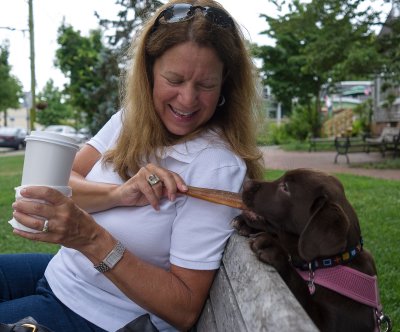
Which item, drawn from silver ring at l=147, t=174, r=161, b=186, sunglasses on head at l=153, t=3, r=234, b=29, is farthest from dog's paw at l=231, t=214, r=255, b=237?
sunglasses on head at l=153, t=3, r=234, b=29

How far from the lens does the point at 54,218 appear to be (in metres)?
1.67

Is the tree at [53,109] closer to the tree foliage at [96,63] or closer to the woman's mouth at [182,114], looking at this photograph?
the tree foliage at [96,63]

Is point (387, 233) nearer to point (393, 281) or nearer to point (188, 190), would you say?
point (393, 281)

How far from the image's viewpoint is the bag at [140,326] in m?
1.92

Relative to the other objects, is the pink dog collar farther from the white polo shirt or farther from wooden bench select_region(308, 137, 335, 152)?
wooden bench select_region(308, 137, 335, 152)

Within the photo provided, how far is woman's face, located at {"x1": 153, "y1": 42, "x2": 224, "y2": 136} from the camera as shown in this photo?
2281 mm

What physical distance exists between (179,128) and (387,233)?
4304 millimetres

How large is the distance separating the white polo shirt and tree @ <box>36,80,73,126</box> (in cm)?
6176

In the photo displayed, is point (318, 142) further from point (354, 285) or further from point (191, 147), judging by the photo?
point (354, 285)

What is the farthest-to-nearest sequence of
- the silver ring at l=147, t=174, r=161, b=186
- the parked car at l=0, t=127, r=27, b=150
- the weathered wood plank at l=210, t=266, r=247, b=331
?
the parked car at l=0, t=127, r=27, b=150, the silver ring at l=147, t=174, r=161, b=186, the weathered wood plank at l=210, t=266, r=247, b=331

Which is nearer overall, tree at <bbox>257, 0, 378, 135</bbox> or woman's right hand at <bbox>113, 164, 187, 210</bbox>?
woman's right hand at <bbox>113, 164, 187, 210</bbox>

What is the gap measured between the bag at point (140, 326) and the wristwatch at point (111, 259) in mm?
234

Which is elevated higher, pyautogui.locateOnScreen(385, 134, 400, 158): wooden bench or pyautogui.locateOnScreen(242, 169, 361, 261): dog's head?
pyautogui.locateOnScreen(242, 169, 361, 261): dog's head

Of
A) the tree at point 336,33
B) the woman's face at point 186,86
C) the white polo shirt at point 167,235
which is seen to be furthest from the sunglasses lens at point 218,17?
the tree at point 336,33
